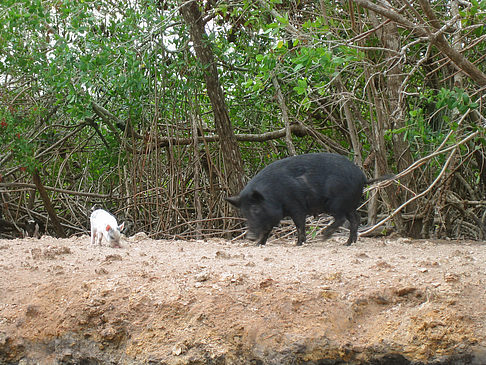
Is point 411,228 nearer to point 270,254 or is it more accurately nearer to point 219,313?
point 270,254

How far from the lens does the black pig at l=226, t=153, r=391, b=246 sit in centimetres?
505

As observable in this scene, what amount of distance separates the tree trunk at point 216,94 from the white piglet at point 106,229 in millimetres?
2397

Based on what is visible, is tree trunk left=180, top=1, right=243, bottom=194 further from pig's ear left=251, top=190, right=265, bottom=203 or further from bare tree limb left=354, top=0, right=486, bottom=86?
bare tree limb left=354, top=0, right=486, bottom=86

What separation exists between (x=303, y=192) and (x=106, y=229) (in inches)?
74.8

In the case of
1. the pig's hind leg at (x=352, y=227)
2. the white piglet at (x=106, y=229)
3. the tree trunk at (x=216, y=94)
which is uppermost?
the tree trunk at (x=216, y=94)

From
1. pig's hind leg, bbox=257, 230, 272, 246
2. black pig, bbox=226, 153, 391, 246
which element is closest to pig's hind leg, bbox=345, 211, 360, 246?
black pig, bbox=226, 153, 391, 246

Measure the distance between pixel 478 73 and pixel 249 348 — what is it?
111 inches

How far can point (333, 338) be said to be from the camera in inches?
115

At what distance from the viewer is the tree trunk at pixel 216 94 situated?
24.1 feet

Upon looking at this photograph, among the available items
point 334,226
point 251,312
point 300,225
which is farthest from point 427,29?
point 251,312

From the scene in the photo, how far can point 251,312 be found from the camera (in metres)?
3.12

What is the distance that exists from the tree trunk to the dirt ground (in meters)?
3.90

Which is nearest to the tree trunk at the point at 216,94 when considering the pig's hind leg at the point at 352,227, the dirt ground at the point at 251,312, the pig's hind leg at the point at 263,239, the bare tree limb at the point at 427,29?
the pig's hind leg at the point at 263,239

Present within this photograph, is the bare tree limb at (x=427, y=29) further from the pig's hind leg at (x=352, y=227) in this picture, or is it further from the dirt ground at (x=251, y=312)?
the pig's hind leg at (x=352, y=227)
